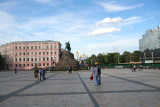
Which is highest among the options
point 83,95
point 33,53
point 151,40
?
point 151,40

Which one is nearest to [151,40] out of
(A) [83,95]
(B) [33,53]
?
(B) [33,53]

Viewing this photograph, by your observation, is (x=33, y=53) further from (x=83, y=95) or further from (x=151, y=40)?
(x=151, y=40)

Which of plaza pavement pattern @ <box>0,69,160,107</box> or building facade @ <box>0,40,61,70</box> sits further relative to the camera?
building facade @ <box>0,40,61,70</box>

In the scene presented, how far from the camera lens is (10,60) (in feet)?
304

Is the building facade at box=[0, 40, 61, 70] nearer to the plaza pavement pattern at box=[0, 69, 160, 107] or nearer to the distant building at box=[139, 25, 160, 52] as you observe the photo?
the plaza pavement pattern at box=[0, 69, 160, 107]

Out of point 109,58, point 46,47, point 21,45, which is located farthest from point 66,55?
point 109,58

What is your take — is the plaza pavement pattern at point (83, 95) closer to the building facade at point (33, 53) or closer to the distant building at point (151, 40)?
the building facade at point (33, 53)

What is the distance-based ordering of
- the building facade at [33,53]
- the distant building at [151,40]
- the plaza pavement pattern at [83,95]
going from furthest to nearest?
1. the distant building at [151,40]
2. the building facade at [33,53]
3. the plaza pavement pattern at [83,95]

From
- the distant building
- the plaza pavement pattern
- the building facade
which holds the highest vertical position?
the distant building

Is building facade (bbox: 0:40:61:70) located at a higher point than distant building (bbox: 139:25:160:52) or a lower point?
lower

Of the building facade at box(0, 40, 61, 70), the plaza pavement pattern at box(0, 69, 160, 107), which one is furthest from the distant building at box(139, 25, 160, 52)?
the plaza pavement pattern at box(0, 69, 160, 107)

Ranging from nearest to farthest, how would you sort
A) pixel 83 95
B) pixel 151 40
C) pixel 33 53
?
pixel 83 95
pixel 33 53
pixel 151 40

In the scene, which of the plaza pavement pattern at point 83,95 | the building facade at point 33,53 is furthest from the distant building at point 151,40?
the plaza pavement pattern at point 83,95

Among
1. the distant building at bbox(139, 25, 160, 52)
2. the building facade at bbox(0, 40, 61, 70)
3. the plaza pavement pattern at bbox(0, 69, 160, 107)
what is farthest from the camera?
the distant building at bbox(139, 25, 160, 52)
